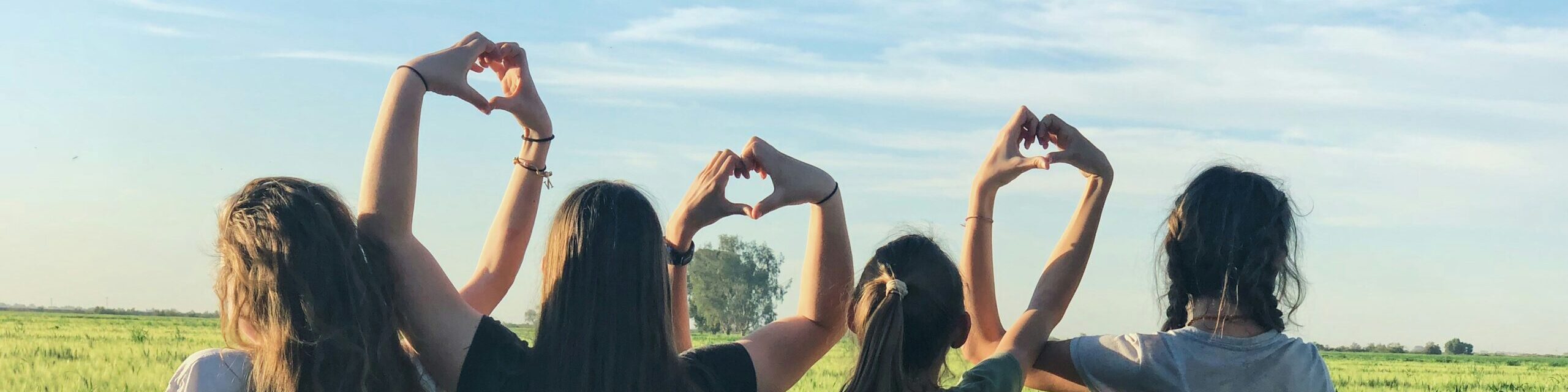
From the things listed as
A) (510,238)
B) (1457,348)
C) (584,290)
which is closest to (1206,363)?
(584,290)

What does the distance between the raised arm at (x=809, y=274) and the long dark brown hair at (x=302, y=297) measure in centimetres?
80

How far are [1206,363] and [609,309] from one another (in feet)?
4.27

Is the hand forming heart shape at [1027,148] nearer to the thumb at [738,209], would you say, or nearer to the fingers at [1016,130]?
the fingers at [1016,130]

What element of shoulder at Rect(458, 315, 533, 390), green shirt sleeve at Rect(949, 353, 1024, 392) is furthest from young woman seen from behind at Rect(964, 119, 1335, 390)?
shoulder at Rect(458, 315, 533, 390)

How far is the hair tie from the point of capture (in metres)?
2.83

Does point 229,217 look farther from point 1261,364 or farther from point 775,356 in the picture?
point 1261,364

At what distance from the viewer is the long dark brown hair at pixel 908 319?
2.81 meters

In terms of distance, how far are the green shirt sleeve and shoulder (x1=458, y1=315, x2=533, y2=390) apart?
932 millimetres

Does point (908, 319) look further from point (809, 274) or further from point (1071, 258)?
point (1071, 258)

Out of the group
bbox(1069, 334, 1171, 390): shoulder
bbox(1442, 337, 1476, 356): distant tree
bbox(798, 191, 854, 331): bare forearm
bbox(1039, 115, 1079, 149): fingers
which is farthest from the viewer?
bbox(1442, 337, 1476, 356): distant tree

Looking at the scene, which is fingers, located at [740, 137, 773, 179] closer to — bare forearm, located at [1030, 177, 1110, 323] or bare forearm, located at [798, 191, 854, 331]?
bare forearm, located at [798, 191, 854, 331]

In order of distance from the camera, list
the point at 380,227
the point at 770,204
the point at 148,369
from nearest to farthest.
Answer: the point at 380,227
the point at 770,204
the point at 148,369

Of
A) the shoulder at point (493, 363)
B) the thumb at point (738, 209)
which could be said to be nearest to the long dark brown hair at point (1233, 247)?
the thumb at point (738, 209)

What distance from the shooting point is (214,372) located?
2.53 metres
